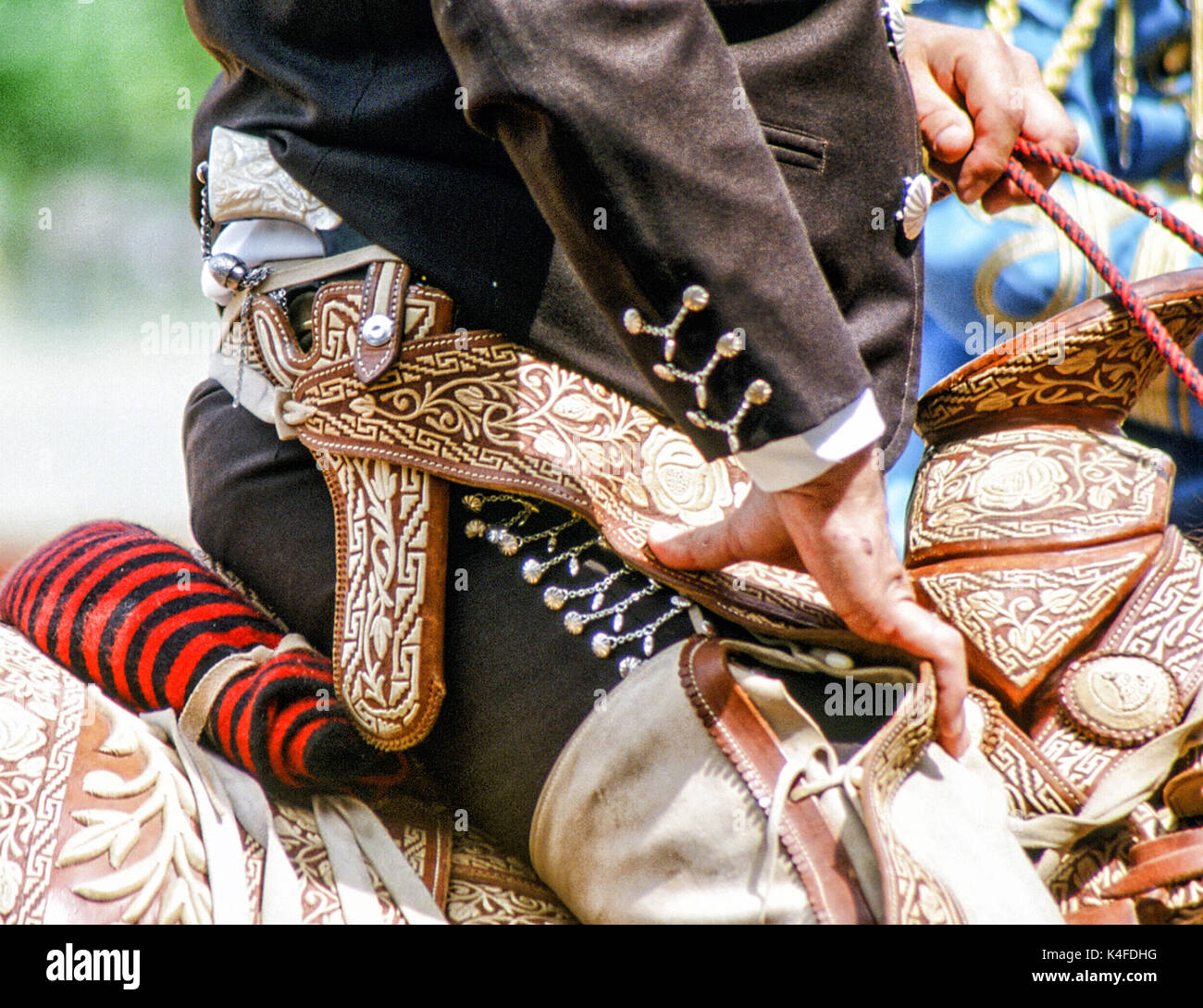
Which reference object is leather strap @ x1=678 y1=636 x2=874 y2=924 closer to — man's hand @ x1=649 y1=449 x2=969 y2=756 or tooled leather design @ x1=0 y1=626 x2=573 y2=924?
man's hand @ x1=649 y1=449 x2=969 y2=756

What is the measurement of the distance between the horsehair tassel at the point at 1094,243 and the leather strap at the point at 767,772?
53cm

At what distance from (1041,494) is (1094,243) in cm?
25

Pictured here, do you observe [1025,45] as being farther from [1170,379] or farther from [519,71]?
[519,71]

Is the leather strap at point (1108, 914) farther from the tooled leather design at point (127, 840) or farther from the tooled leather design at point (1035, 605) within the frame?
the tooled leather design at point (127, 840)

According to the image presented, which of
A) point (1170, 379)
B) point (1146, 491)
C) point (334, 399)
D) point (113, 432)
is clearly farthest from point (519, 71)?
point (113, 432)

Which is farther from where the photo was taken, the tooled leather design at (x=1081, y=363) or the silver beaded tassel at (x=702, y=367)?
the tooled leather design at (x=1081, y=363)

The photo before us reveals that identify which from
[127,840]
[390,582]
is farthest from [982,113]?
[127,840]

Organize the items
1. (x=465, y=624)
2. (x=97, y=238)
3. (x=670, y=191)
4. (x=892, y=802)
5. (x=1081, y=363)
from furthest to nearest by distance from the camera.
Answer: (x=97, y=238)
(x=1081, y=363)
(x=465, y=624)
(x=892, y=802)
(x=670, y=191)

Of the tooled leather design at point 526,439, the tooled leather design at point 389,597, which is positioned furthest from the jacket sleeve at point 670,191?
the tooled leather design at point 389,597

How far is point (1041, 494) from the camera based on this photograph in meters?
1.12

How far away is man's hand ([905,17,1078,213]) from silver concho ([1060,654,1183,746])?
50 cm

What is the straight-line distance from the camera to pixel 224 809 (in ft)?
3.29

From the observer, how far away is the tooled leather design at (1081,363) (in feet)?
3.74

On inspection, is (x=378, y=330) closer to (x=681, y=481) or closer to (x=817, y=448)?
(x=681, y=481)
